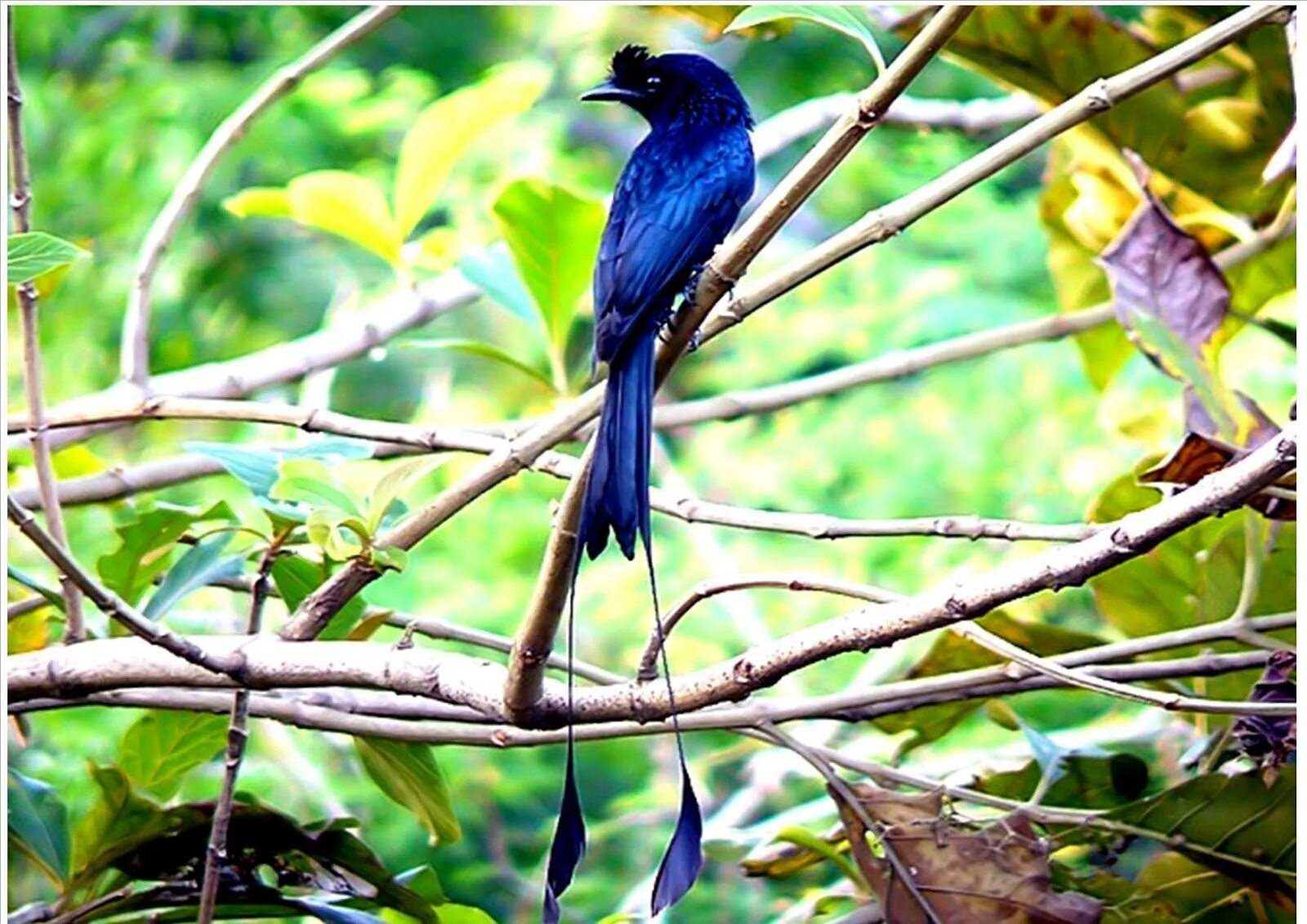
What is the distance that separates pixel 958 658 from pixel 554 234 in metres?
0.49

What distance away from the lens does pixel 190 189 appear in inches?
57.1

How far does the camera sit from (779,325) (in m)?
5.96

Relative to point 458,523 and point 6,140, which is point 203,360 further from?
point 6,140

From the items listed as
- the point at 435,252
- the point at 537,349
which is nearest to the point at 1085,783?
the point at 435,252

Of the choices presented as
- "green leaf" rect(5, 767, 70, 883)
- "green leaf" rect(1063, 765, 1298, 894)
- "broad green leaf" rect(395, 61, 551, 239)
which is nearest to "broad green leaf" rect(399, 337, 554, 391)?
"broad green leaf" rect(395, 61, 551, 239)

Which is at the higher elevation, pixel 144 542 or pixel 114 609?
pixel 144 542

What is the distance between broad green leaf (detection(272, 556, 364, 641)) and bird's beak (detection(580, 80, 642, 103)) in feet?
1.74

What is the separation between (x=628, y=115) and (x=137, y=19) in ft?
7.04

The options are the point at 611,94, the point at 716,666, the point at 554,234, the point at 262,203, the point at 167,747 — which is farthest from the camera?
the point at 262,203

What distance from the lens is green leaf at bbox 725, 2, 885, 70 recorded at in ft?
3.45

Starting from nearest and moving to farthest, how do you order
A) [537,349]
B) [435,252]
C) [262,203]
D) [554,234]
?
[554,234]
[262,203]
[435,252]
[537,349]

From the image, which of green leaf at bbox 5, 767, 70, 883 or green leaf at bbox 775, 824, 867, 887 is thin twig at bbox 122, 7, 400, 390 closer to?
green leaf at bbox 5, 767, 70, 883

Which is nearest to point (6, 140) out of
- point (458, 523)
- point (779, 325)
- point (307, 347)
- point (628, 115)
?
point (307, 347)

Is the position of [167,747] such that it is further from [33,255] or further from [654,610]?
[654,610]
